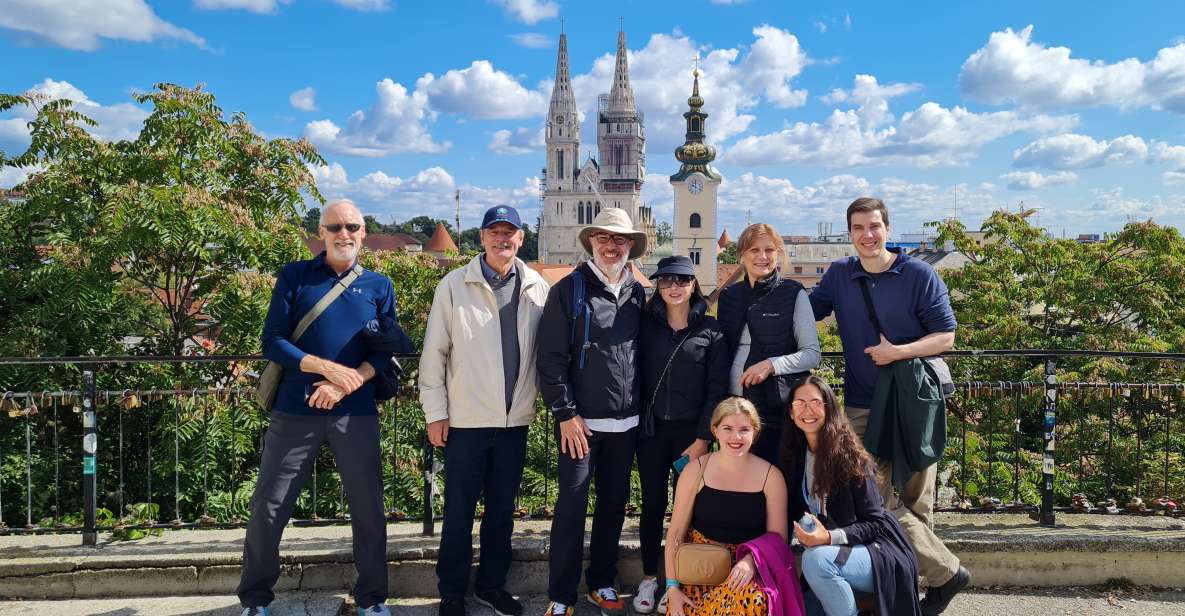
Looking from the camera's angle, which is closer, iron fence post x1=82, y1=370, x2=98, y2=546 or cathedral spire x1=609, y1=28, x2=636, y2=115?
iron fence post x1=82, y1=370, x2=98, y2=546

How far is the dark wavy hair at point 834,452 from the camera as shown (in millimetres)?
3338

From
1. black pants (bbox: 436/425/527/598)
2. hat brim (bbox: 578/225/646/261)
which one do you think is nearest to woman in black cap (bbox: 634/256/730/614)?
hat brim (bbox: 578/225/646/261)

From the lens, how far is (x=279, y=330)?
3.48 m

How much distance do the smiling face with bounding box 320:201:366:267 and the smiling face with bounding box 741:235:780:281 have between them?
1851mm

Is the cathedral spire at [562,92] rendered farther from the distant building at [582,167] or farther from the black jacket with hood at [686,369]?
the black jacket with hood at [686,369]

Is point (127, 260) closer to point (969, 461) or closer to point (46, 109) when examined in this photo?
point (46, 109)

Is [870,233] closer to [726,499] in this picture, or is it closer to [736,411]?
[736,411]

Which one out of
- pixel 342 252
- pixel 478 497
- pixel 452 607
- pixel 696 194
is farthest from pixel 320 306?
pixel 696 194

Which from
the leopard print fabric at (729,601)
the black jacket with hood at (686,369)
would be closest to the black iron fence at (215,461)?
the black jacket with hood at (686,369)

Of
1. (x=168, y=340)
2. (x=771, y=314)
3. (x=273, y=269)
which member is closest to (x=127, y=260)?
(x=168, y=340)

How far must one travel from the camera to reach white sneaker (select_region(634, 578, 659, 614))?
3758 millimetres

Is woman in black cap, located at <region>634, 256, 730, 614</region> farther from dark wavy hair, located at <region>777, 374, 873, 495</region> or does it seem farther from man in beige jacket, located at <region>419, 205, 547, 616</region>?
man in beige jacket, located at <region>419, 205, 547, 616</region>

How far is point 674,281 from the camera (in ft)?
11.7

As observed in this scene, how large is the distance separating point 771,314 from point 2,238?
659 centimetres
